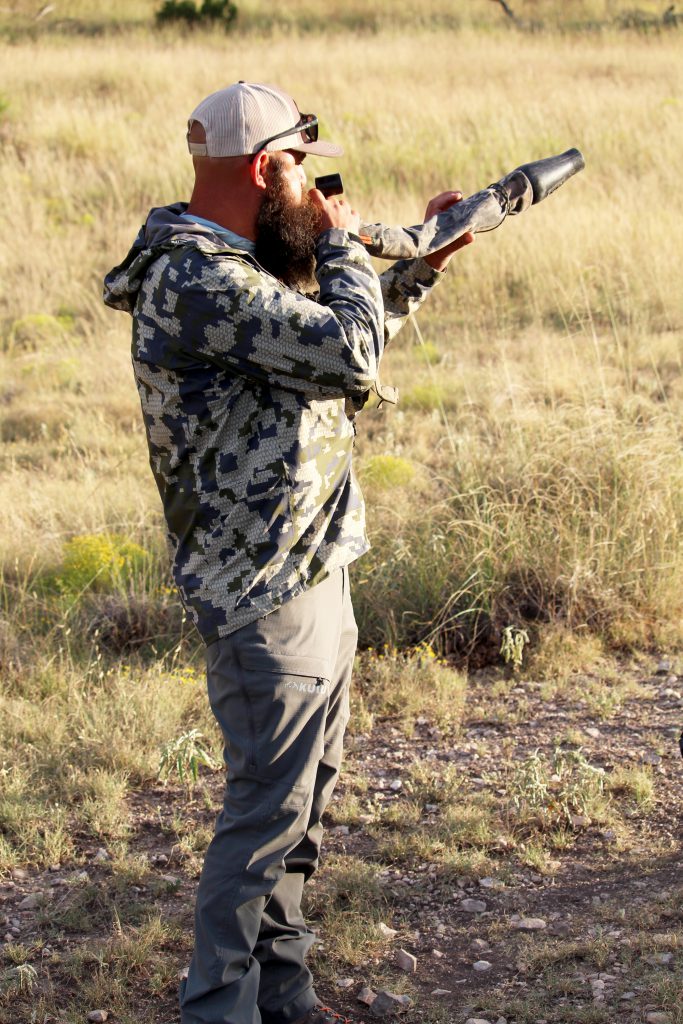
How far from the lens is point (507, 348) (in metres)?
6.87

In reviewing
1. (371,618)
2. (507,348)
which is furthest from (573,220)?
(371,618)

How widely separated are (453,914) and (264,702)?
1.15 meters

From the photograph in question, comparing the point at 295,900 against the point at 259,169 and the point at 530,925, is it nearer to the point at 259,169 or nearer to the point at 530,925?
the point at 530,925

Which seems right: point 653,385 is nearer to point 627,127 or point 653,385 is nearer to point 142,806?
point 142,806

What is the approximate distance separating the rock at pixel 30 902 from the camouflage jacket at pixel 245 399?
130 centimetres

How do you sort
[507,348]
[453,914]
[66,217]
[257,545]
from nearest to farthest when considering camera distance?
[257,545], [453,914], [507,348], [66,217]

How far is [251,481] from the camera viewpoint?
2.16 metres

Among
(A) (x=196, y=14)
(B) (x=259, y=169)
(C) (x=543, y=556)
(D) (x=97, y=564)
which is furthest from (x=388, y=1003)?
(A) (x=196, y=14)

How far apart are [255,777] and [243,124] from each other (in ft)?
4.02

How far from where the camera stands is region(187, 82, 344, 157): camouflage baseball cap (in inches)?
85.5

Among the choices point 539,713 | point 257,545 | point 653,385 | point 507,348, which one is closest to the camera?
point 257,545

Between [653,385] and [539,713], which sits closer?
[539,713]

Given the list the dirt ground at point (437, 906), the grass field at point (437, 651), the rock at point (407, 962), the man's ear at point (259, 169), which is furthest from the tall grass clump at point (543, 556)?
the man's ear at point (259, 169)

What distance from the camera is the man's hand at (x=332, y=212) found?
88.3 inches
